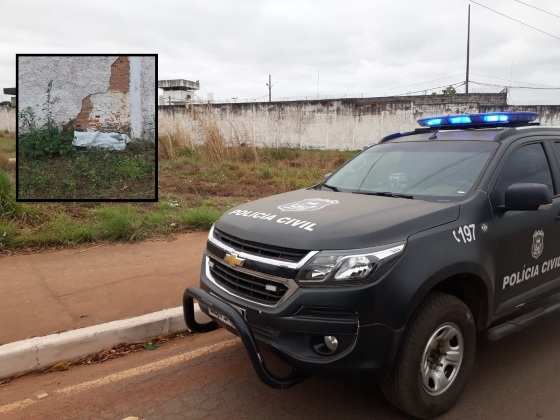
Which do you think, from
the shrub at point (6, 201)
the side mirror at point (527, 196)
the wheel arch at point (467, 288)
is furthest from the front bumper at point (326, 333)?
the shrub at point (6, 201)

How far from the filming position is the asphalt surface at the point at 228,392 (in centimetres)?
300

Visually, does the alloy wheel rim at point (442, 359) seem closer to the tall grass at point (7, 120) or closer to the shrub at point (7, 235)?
the shrub at point (7, 235)

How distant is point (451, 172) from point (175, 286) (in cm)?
301

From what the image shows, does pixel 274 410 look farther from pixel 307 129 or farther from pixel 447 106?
pixel 307 129

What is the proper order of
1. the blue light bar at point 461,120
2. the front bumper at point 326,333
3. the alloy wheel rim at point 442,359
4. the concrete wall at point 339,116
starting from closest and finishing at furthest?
1. the front bumper at point 326,333
2. the alloy wheel rim at point 442,359
3. the blue light bar at point 461,120
4. the concrete wall at point 339,116

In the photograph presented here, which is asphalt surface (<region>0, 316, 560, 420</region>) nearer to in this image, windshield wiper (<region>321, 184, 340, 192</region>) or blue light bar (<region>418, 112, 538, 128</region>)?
windshield wiper (<region>321, 184, 340, 192</region>)

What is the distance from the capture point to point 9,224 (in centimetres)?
634

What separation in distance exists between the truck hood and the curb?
1346 mm

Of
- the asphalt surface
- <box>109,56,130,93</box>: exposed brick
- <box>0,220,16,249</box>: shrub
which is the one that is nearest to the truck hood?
the asphalt surface

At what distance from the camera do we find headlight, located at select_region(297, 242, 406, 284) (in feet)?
8.41

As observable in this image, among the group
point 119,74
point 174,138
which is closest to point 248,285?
point 119,74

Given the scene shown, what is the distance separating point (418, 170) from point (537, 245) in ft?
3.26

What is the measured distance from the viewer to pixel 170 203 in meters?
8.81

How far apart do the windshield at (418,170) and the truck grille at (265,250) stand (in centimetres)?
113
